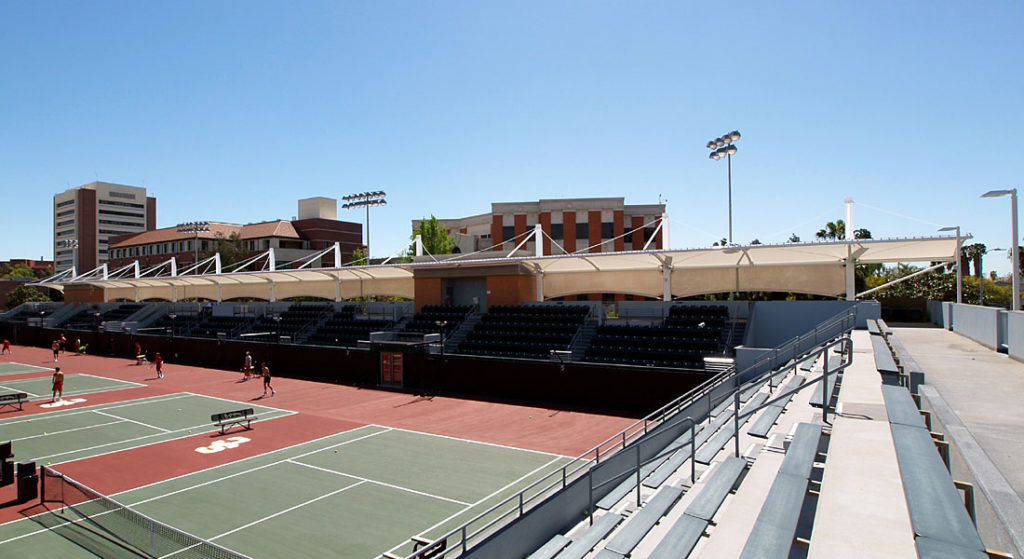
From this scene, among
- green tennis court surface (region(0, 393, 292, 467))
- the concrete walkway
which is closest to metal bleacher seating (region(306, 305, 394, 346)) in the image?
green tennis court surface (region(0, 393, 292, 467))

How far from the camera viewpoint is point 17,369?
40.8 m

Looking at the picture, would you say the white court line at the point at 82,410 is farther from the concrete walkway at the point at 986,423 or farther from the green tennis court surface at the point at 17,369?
the concrete walkway at the point at 986,423

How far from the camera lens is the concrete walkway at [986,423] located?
17.3 ft

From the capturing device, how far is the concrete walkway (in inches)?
207

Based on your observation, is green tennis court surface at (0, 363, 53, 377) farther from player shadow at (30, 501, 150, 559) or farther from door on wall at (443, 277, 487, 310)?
player shadow at (30, 501, 150, 559)

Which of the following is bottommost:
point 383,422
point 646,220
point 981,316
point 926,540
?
point 383,422

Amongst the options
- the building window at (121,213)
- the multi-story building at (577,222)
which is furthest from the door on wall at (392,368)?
the building window at (121,213)

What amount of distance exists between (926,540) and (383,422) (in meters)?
21.3

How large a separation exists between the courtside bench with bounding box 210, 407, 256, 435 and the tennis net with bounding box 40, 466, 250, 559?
6.35 m

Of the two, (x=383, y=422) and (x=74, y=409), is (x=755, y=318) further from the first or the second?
(x=74, y=409)

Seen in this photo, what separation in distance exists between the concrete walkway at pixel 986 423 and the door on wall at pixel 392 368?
24.6 m

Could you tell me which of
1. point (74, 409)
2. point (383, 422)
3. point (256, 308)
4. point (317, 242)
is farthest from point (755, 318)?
point (317, 242)

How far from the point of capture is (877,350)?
13797 millimetres

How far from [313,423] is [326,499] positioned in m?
9.17
